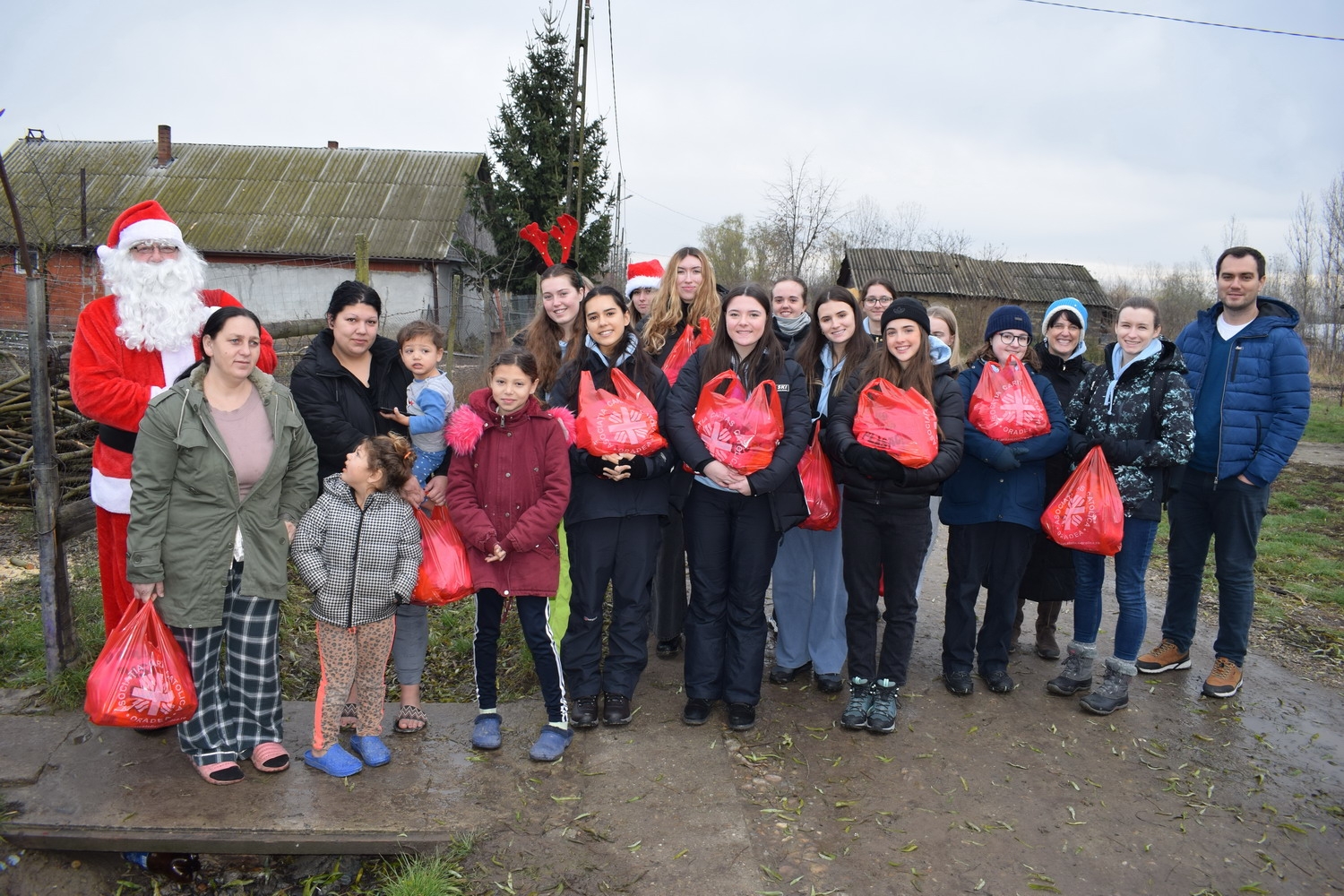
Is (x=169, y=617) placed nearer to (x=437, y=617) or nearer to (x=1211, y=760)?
(x=437, y=617)

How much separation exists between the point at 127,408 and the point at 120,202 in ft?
88.1

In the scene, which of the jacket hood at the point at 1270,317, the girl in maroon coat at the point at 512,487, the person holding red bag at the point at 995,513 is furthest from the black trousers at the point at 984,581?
the girl in maroon coat at the point at 512,487

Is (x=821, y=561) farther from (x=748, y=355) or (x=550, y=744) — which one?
(x=550, y=744)

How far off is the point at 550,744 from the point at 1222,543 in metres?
3.38

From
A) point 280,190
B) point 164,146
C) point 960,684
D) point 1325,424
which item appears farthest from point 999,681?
point 164,146

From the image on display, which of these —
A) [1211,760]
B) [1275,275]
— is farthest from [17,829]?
[1275,275]

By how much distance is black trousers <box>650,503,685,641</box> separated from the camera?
13.8 ft

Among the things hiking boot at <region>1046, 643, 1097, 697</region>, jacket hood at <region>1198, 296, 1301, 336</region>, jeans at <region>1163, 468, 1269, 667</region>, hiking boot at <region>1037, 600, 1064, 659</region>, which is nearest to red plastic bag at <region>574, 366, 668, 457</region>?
hiking boot at <region>1046, 643, 1097, 697</region>

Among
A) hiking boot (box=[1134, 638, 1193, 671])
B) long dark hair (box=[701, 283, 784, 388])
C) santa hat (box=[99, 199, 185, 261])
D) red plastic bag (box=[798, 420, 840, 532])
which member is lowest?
hiking boot (box=[1134, 638, 1193, 671])

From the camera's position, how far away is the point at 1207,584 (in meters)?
6.15

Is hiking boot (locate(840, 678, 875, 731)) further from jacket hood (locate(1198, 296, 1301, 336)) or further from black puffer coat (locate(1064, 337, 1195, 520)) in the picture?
jacket hood (locate(1198, 296, 1301, 336))

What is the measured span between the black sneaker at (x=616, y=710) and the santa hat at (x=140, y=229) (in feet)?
8.41

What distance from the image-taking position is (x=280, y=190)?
24.4 m

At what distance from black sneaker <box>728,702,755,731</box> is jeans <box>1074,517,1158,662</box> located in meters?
1.68
